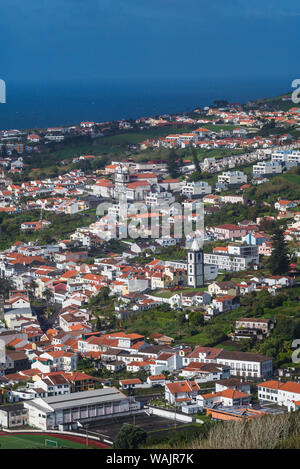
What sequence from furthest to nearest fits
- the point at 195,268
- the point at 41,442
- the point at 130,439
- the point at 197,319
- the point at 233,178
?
the point at 233,178 < the point at 195,268 < the point at 197,319 < the point at 41,442 < the point at 130,439

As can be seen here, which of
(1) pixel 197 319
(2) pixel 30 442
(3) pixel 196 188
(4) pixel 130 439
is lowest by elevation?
(2) pixel 30 442

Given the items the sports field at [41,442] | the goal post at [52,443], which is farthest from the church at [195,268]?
the goal post at [52,443]

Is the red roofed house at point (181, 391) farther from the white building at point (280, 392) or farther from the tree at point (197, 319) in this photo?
the tree at point (197, 319)

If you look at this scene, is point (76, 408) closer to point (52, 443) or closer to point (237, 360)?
point (52, 443)

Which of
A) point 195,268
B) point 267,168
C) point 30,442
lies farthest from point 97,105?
point 30,442

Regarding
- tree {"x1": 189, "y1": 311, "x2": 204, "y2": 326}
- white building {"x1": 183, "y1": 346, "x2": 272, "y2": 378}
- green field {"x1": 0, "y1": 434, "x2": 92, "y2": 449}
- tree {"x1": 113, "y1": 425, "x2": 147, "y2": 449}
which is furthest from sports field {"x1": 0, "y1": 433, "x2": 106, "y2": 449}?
tree {"x1": 189, "y1": 311, "x2": 204, "y2": 326}

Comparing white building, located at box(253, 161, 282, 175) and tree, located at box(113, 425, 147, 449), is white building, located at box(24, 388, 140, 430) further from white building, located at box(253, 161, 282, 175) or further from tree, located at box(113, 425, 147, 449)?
white building, located at box(253, 161, 282, 175)

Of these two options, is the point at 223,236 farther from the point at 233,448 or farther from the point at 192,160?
the point at 233,448
